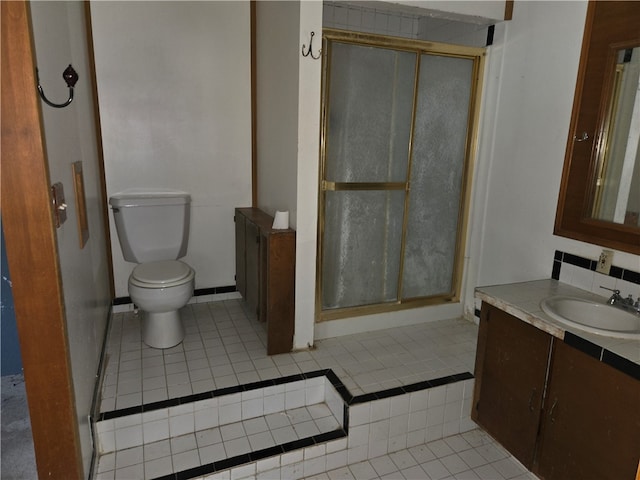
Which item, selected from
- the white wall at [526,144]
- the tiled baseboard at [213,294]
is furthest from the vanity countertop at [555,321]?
the tiled baseboard at [213,294]

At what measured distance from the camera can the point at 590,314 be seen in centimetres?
193

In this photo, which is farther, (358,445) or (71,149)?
(358,445)

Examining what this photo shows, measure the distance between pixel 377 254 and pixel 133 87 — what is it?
186 centimetres

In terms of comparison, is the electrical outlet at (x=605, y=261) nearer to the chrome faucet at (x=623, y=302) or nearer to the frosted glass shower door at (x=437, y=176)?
the chrome faucet at (x=623, y=302)

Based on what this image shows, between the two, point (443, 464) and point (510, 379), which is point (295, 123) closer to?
point (510, 379)

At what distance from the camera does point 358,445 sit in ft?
6.86

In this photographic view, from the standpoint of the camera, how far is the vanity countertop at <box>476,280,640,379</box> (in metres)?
1.46

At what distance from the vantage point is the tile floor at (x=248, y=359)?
2.17 meters

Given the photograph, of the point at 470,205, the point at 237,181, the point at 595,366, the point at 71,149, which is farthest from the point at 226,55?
the point at 595,366

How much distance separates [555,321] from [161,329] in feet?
6.58

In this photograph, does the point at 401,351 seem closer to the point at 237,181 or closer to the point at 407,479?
the point at 407,479

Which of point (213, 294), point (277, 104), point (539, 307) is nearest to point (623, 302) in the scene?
point (539, 307)

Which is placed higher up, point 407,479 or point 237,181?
point 237,181

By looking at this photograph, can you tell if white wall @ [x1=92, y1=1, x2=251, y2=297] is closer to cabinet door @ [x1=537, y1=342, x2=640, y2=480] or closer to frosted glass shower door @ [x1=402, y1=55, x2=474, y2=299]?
frosted glass shower door @ [x1=402, y1=55, x2=474, y2=299]
